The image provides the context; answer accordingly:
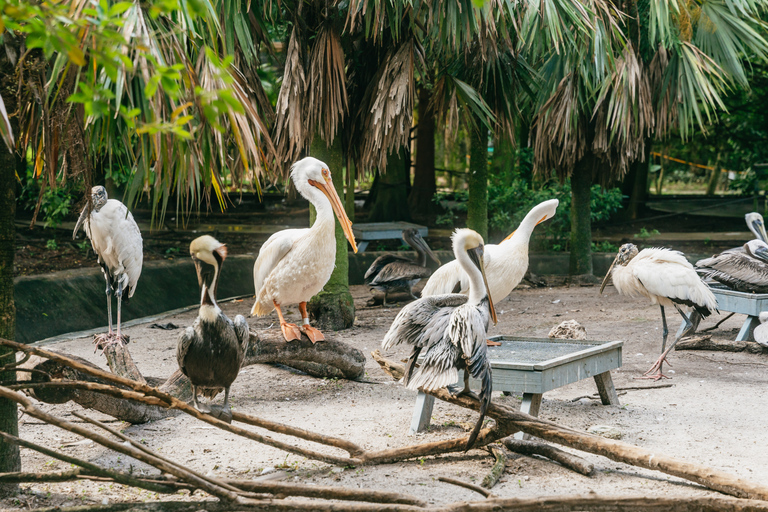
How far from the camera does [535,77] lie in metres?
8.93

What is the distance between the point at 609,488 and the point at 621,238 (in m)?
10.6

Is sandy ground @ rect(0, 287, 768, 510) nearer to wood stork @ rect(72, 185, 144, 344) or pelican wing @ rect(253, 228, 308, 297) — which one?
wood stork @ rect(72, 185, 144, 344)

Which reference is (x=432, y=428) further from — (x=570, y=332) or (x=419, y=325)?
(x=570, y=332)

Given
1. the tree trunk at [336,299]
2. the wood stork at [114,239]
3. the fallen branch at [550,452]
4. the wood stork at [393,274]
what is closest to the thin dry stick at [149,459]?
the fallen branch at [550,452]

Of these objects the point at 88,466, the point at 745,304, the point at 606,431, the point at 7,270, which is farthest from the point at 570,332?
the point at 7,270

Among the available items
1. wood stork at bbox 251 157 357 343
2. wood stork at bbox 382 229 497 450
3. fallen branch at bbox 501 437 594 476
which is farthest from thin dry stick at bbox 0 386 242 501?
wood stork at bbox 251 157 357 343

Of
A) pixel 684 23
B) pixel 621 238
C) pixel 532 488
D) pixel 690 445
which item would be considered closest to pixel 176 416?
pixel 532 488

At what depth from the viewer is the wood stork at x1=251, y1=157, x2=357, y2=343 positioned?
552 centimetres

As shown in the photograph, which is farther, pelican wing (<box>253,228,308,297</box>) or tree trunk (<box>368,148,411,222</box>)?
tree trunk (<box>368,148,411,222</box>)

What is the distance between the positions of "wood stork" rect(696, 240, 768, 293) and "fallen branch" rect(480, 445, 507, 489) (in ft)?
14.0

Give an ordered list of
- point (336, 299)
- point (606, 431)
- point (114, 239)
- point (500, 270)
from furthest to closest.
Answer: point (336, 299) < point (114, 239) < point (500, 270) < point (606, 431)

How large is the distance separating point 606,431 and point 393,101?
12.3ft

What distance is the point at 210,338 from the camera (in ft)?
12.3

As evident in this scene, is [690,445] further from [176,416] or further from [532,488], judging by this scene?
→ [176,416]
